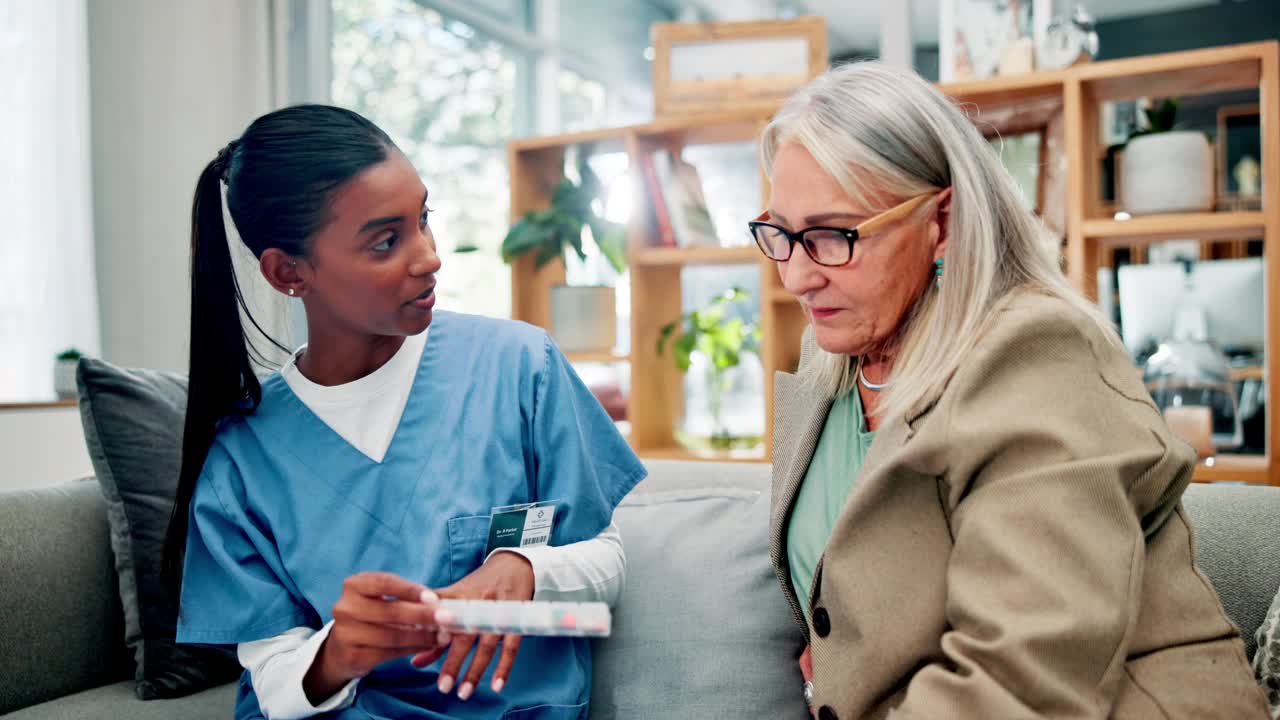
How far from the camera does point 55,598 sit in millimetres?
1310

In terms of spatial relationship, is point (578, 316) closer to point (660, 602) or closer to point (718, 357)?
point (718, 357)

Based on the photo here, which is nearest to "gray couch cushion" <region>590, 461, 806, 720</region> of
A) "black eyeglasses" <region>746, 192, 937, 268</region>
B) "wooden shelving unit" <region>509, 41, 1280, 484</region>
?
"black eyeglasses" <region>746, 192, 937, 268</region>

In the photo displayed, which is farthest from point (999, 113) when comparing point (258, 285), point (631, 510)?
point (258, 285)

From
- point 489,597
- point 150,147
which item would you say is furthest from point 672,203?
point 489,597

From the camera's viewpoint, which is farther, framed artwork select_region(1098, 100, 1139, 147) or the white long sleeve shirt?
framed artwork select_region(1098, 100, 1139, 147)

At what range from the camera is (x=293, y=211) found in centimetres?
96

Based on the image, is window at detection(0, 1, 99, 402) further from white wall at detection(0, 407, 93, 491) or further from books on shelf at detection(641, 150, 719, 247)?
books on shelf at detection(641, 150, 719, 247)

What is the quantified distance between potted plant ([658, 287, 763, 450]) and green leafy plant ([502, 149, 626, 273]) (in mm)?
302

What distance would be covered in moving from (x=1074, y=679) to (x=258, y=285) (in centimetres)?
90

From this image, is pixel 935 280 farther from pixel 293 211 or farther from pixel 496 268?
pixel 496 268

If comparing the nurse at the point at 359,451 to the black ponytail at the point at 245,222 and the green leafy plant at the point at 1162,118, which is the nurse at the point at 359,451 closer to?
the black ponytail at the point at 245,222

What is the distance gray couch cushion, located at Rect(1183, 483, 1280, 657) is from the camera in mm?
1047

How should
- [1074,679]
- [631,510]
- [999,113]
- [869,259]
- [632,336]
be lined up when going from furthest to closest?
1. [632,336]
2. [999,113]
3. [631,510]
4. [869,259]
5. [1074,679]

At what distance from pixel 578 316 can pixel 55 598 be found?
1778mm
